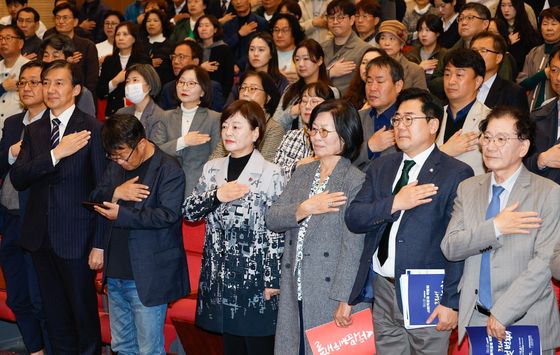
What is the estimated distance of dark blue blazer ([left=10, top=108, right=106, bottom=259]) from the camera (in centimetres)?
497

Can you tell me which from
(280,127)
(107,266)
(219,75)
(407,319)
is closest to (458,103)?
(280,127)

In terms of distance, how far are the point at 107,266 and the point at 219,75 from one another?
350cm

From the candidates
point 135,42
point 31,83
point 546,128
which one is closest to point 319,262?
point 546,128

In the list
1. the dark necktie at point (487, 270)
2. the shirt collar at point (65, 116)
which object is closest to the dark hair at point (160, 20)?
the shirt collar at point (65, 116)

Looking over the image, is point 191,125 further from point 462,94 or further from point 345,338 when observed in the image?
point 345,338

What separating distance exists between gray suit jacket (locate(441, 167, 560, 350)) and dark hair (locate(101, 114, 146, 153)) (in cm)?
172

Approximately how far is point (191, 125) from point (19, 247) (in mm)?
1346

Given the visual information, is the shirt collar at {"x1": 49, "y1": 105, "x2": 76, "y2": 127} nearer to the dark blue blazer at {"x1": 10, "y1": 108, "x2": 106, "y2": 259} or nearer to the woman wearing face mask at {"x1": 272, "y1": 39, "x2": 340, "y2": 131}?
the dark blue blazer at {"x1": 10, "y1": 108, "x2": 106, "y2": 259}

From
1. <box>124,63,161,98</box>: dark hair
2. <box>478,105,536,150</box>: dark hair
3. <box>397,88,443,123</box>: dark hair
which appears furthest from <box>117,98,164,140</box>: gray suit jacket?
<box>478,105,536,150</box>: dark hair

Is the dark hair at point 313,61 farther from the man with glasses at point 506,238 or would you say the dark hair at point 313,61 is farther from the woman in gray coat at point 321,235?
the man with glasses at point 506,238

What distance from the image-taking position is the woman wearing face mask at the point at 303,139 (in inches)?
196

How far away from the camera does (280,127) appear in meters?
5.38

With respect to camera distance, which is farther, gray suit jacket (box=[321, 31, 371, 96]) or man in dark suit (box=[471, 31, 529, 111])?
gray suit jacket (box=[321, 31, 371, 96])

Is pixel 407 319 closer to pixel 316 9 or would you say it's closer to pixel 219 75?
pixel 219 75
